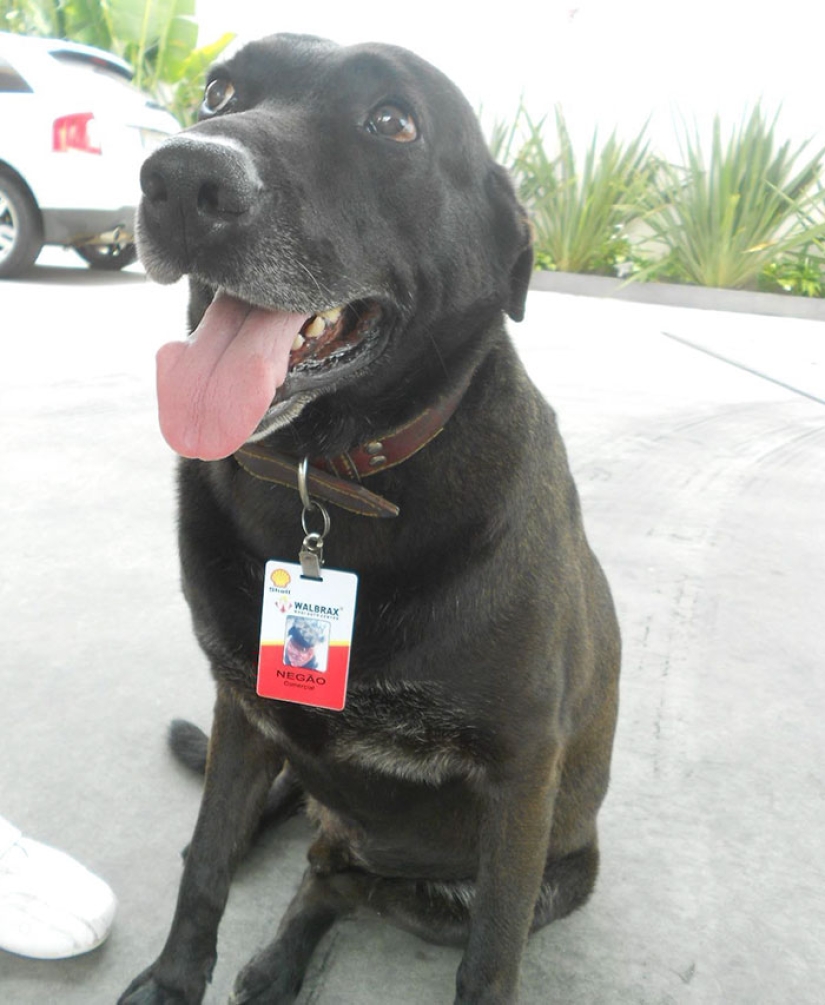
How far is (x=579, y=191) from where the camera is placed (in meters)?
9.05

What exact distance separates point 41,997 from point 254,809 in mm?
364

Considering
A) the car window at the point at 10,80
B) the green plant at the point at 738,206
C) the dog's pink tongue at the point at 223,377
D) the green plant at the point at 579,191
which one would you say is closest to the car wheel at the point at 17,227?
the car window at the point at 10,80

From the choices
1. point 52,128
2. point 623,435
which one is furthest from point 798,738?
point 52,128

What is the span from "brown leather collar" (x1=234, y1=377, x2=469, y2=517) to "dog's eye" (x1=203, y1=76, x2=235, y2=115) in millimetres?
510

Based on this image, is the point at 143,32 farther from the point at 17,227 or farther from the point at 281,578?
the point at 281,578

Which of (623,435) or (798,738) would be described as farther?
(623,435)

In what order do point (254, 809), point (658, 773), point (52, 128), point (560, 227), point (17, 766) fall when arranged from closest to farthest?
point (254, 809)
point (17, 766)
point (658, 773)
point (52, 128)
point (560, 227)

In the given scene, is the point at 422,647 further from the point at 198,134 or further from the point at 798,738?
the point at 798,738

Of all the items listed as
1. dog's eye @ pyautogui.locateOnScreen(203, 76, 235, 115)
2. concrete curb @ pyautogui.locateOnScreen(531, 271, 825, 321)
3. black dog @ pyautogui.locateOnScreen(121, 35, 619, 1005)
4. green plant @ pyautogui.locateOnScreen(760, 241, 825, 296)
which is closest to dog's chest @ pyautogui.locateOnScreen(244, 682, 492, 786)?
black dog @ pyautogui.locateOnScreen(121, 35, 619, 1005)

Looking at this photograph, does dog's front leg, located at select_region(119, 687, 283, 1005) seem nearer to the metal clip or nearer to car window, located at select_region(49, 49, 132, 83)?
the metal clip

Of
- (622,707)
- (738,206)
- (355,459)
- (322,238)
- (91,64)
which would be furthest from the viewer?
(738,206)

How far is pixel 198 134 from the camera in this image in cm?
114

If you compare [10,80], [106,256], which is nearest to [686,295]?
[106,256]

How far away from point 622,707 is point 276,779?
0.80 metres
